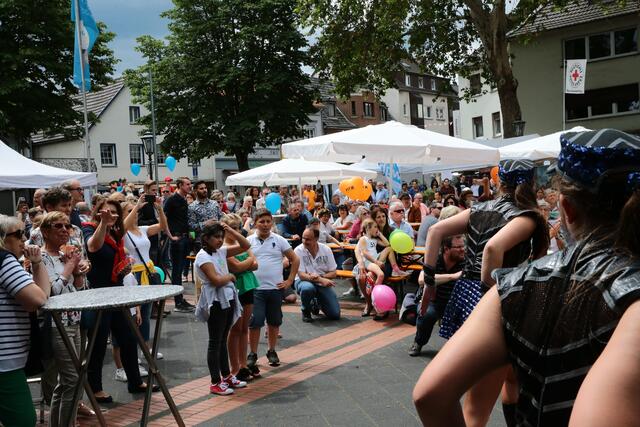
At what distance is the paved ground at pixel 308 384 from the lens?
17.6 feet

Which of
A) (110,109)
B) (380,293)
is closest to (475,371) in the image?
(380,293)

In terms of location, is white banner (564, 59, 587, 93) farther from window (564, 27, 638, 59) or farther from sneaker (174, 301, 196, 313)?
sneaker (174, 301, 196, 313)

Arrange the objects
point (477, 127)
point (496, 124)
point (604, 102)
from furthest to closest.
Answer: point (477, 127), point (496, 124), point (604, 102)

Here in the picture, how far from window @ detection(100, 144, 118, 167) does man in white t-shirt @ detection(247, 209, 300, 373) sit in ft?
140

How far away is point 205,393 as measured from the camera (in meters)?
6.14

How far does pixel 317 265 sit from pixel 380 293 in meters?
1.17

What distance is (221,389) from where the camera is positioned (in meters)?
6.04

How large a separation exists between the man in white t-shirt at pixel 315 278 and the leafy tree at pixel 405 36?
14490 mm

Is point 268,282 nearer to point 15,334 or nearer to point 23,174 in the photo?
point 15,334

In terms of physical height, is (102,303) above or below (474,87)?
below

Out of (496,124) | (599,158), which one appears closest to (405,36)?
(496,124)

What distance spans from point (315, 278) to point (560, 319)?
8.15 metres

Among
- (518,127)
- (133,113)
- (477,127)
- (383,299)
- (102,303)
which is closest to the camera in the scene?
(102,303)

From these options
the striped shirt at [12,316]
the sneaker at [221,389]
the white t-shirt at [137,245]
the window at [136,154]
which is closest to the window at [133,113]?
the window at [136,154]
